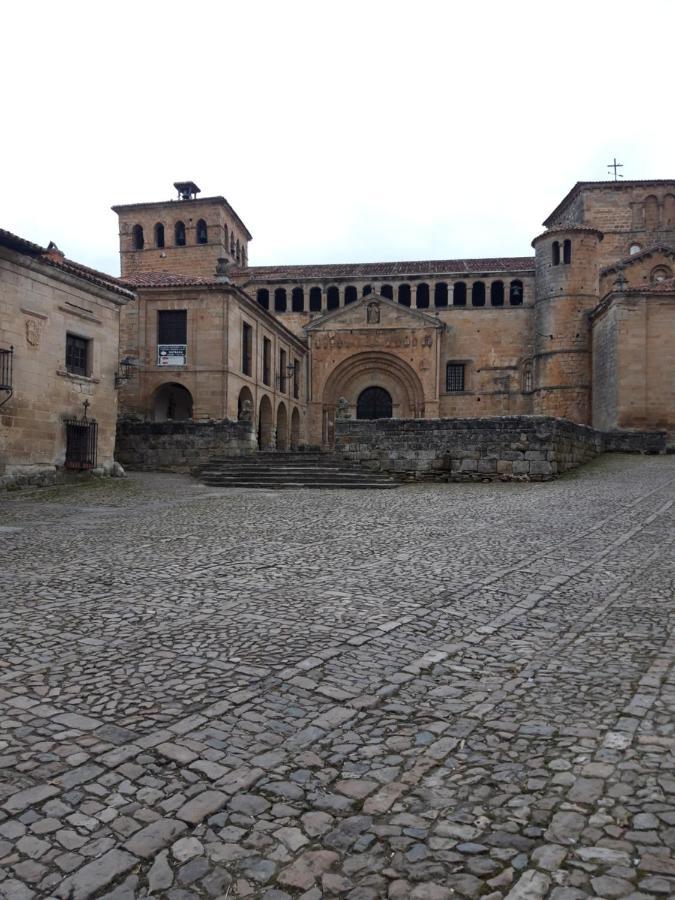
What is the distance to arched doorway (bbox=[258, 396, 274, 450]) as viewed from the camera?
31172mm

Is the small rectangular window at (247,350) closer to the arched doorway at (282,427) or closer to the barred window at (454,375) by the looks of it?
the arched doorway at (282,427)

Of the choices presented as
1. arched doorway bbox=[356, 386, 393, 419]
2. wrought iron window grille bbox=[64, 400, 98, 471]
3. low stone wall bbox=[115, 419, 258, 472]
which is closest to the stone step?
low stone wall bbox=[115, 419, 258, 472]

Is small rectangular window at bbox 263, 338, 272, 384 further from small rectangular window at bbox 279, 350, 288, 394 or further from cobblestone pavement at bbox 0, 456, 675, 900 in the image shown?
cobblestone pavement at bbox 0, 456, 675, 900

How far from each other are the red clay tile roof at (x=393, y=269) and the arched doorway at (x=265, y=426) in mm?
10597

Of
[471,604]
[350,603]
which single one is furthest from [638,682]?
[350,603]

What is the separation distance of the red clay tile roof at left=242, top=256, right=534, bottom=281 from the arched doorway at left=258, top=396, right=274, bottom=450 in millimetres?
10597

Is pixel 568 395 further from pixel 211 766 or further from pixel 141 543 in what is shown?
pixel 211 766

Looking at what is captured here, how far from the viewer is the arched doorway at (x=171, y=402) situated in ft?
90.3

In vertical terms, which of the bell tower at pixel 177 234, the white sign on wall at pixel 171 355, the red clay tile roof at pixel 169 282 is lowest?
the white sign on wall at pixel 171 355

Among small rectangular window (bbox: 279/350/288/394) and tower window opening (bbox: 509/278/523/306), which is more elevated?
tower window opening (bbox: 509/278/523/306)

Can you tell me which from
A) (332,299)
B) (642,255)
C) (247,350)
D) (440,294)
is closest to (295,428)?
(332,299)

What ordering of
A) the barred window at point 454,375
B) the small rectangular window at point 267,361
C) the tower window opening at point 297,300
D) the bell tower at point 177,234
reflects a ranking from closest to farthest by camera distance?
1. the small rectangular window at point 267,361
2. the barred window at point 454,375
3. the tower window opening at point 297,300
4. the bell tower at point 177,234

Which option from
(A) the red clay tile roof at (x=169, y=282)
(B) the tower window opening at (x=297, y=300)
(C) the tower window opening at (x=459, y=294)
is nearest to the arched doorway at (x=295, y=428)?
(B) the tower window opening at (x=297, y=300)

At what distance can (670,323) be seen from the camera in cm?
2831
